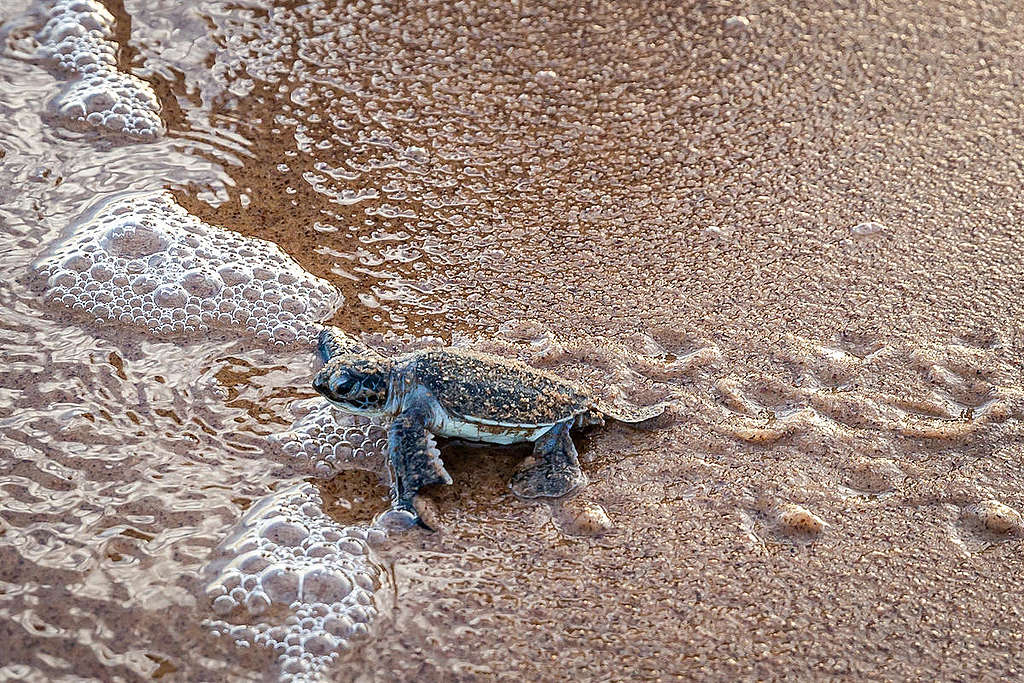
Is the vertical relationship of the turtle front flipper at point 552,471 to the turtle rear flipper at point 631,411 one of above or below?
below

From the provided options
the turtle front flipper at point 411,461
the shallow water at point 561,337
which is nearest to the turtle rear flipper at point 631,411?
the shallow water at point 561,337

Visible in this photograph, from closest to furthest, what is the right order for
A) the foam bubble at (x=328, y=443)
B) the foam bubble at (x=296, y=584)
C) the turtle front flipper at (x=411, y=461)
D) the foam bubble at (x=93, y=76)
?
the foam bubble at (x=296, y=584) → the turtle front flipper at (x=411, y=461) → the foam bubble at (x=328, y=443) → the foam bubble at (x=93, y=76)


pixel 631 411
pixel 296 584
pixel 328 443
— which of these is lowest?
pixel 296 584

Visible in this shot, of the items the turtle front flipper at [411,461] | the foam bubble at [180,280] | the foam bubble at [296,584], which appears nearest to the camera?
the foam bubble at [296,584]

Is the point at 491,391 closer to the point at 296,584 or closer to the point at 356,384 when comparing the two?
the point at 356,384

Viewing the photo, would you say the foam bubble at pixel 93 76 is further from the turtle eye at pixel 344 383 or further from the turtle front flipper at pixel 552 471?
the turtle front flipper at pixel 552 471

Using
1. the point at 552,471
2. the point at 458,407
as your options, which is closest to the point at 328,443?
the point at 458,407
